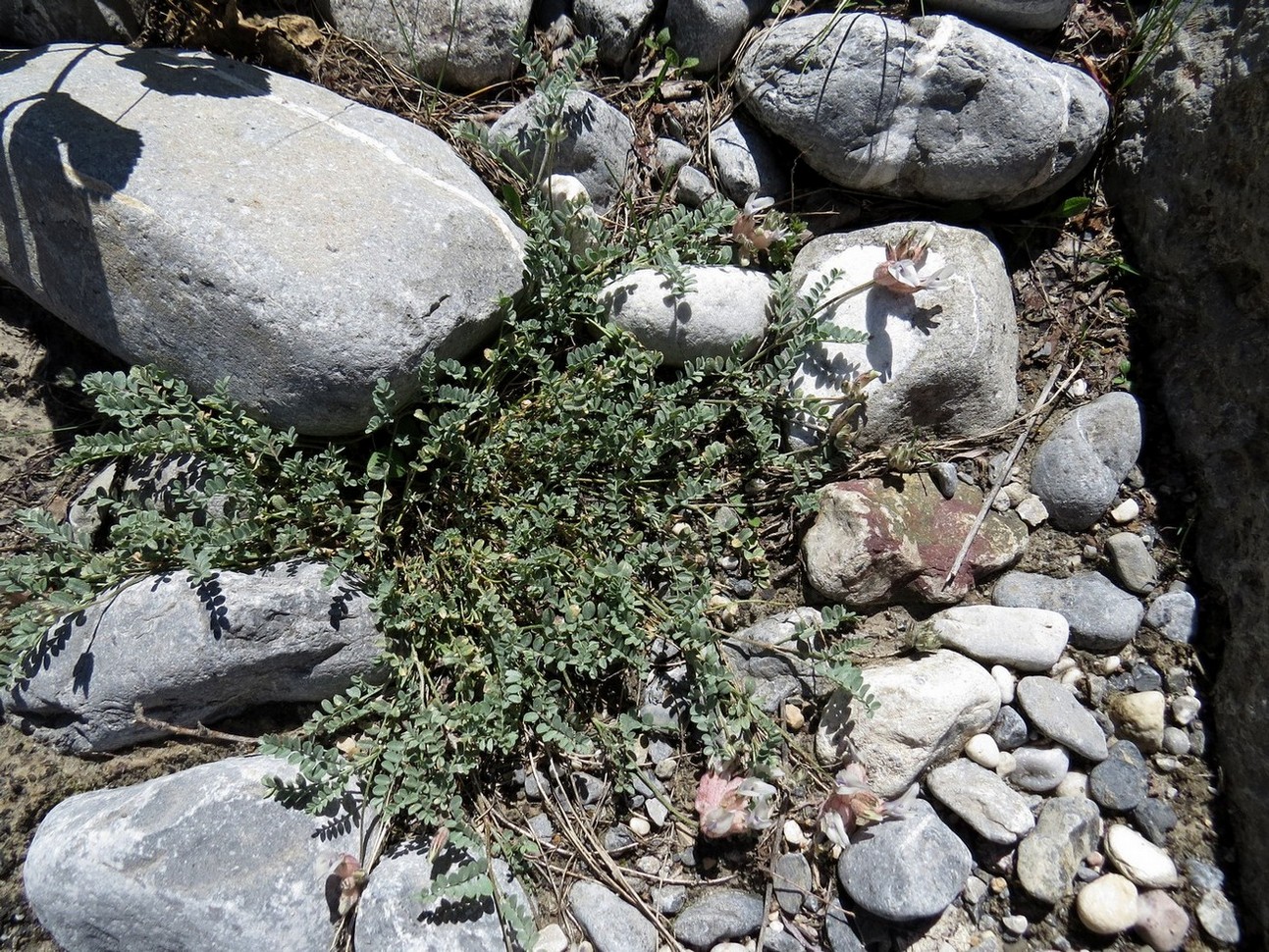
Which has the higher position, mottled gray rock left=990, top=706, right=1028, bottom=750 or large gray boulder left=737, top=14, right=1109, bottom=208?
large gray boulder left=737, top=14, right=1109, bottom=208

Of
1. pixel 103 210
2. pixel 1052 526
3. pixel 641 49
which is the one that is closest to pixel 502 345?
pixel 103 210

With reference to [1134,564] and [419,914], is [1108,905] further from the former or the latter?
[419,914]

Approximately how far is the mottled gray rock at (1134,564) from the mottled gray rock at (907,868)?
116 cm

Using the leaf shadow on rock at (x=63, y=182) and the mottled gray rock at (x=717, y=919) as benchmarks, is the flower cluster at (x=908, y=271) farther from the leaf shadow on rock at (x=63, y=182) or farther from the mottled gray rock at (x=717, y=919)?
the leaf shadow on rock at (x=63, y=182)

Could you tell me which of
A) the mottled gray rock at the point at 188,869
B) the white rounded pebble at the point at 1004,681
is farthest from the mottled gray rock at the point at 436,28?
the white rounded pebble at the point at 1004,681

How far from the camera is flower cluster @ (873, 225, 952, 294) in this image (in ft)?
10.4

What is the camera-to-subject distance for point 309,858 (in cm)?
274

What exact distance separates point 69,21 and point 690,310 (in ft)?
8.41

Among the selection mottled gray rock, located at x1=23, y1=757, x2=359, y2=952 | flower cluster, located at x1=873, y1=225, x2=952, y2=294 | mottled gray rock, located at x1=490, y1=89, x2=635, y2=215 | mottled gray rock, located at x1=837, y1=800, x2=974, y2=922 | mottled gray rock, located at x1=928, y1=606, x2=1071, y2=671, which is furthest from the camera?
mottled gray rock, located at x1=490, y1=89, x2=635, y2=215

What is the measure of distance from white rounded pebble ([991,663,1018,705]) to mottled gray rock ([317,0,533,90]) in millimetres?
3092

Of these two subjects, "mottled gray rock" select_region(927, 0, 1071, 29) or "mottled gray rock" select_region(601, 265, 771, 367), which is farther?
"mottled gray rock" select_region(927, 0, 1071, 29)

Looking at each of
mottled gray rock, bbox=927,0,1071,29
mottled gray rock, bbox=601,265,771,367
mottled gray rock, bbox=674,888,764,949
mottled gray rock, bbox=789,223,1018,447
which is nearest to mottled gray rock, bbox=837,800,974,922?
mottled gray rock, bbox=674,888,764,949

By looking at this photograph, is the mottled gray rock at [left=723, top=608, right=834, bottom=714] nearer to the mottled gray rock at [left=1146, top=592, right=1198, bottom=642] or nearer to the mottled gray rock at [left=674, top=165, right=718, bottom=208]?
the mottled gray rock at [left=1146, top=592, right=1198, bottom=642]

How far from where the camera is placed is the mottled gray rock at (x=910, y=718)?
9.53 feet
